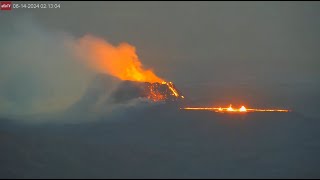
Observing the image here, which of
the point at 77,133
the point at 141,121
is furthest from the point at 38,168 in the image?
the point at 141,121

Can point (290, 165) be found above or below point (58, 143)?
below

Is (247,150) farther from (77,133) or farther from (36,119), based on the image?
(36,119)

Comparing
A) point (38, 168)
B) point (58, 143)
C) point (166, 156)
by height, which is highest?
point (58, 143)

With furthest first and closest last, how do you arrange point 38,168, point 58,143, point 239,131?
1. point 239,131
2. point 58,143
3. point 38,168

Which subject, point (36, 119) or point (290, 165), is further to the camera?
point (36, 119)

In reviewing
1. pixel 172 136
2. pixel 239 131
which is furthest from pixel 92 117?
pixel 239 131

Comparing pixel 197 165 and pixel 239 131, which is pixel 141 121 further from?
pixel 197 165

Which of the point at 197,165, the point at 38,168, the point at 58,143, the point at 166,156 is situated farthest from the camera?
the point at 58,143
